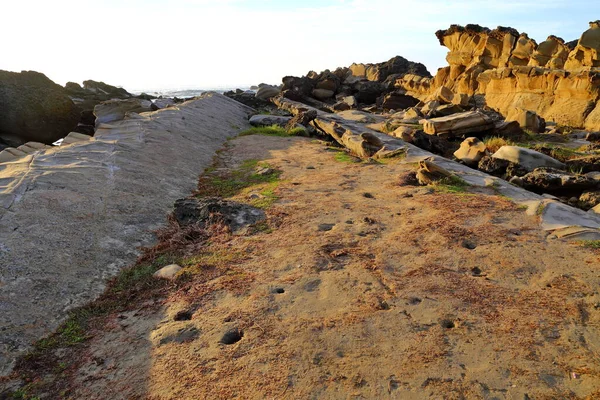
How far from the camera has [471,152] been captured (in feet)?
31.3

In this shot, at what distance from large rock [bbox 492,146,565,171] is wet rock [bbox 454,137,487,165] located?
0.45 meters

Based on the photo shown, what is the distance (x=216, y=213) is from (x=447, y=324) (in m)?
3.38

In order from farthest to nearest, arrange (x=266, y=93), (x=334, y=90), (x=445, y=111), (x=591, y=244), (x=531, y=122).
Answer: (x=334, y=90), (x=266, y=93), (x=445, y=111), (x=531, y=122), (x=591, y=244)

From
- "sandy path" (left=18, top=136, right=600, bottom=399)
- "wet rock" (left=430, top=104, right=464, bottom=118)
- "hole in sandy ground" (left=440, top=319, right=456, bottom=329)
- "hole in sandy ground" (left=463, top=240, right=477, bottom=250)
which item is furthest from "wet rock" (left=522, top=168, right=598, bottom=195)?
"wet rock" (left=430, top=104, right=464, bottom=118)

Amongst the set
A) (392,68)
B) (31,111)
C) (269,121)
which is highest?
(392,68)

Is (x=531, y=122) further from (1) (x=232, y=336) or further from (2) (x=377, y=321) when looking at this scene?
(1) (x=232, y=336)

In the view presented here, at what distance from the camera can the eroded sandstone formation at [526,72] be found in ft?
46.2

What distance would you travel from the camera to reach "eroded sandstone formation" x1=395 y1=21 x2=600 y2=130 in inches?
554

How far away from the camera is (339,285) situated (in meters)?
4.01

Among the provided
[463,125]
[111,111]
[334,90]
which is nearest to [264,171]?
[463,125]

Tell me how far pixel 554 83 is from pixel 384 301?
49.8 ft

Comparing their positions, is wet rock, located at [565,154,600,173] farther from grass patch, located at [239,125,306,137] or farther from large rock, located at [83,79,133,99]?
large rock, located at [83,79,133,99]

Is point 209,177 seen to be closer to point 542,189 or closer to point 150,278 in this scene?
point 150,278

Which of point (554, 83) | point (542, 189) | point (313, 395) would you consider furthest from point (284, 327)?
point (554, 83)
